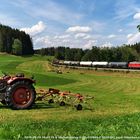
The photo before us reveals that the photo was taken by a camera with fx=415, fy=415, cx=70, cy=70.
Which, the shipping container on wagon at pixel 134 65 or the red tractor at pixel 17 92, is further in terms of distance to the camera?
the shipping container on wagon at pixel 134 65

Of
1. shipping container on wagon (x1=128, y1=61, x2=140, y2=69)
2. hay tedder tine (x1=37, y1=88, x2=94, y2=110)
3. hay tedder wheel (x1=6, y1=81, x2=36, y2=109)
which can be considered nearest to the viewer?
hay tedder wheel (x1=6, y1=81, x2=36, y2=109)

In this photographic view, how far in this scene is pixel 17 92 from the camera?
686 inches

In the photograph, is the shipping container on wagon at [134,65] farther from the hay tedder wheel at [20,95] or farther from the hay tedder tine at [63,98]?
the hay tedder wheel at [20,95]

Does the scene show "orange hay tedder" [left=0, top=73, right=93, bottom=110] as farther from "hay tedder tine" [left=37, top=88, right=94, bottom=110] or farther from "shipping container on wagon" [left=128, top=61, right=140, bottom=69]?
"shipping container on wagon" [left=128, top=61, right=140, bottom=69]

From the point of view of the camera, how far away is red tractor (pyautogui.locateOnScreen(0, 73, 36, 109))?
56.5ft

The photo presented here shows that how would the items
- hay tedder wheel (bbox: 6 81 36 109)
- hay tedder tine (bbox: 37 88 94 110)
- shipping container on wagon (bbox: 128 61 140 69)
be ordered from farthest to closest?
shipping container on wagon (bbox: 128 61 140 69) → hay tedder tine (bbox: 37 88 94 110) → hay tedder wheel (bbox: 6 81 36 109)

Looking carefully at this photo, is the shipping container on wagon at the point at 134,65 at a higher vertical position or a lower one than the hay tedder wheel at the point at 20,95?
lower

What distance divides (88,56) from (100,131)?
142 metres

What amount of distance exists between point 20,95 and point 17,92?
214 millimetres

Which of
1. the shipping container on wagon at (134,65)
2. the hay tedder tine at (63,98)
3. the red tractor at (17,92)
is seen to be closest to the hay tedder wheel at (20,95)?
the red tractor at (17,92)

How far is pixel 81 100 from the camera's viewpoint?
759 inches

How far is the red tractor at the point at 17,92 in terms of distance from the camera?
17.2 m

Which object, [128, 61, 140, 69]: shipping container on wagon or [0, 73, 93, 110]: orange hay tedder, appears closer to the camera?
[0, 73, 93, 110]: orange hay tedder

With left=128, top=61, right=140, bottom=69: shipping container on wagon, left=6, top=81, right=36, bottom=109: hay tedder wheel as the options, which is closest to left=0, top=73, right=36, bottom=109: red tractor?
left=6, top=81, right=36, bottom=109: hay tedder wheel
